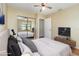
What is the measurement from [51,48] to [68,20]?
53 cm

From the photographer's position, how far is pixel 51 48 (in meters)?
1.58

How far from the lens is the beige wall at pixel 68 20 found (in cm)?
154

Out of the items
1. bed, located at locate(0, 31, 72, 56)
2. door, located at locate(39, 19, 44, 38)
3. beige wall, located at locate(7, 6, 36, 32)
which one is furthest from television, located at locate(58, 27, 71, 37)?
beige wall, located at locate(7, 6, 36, 32)

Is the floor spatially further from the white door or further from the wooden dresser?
the white door

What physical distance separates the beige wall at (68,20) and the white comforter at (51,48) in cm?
16

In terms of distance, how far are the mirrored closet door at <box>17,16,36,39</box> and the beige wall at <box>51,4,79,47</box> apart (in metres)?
0.35

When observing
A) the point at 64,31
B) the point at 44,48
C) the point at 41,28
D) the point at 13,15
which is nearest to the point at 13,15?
the point at 13,15

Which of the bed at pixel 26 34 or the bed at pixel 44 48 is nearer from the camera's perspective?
the bed at pixel 44 48

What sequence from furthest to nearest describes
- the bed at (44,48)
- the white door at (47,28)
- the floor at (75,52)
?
the white door at (47,28), the floor at (75,52), the bed at (44,48)

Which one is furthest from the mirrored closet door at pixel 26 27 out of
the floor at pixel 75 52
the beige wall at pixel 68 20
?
the floor at pixel 75 52

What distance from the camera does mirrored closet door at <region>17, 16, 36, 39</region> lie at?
5.29 feet

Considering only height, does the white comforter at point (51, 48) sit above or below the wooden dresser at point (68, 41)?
below

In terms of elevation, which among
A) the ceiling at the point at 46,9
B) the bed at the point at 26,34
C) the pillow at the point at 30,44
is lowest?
the pillow at the point at 30,44

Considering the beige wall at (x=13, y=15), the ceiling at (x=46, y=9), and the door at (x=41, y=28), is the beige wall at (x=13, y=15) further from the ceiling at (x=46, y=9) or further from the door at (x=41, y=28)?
the door at (x=41, y=28)
